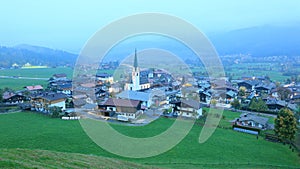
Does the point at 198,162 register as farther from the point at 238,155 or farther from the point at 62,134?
the point at 62,134

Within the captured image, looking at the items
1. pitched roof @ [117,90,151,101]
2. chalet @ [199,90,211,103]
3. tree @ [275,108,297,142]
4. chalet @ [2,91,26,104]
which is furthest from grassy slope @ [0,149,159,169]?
chalet @ [199,90,211,103]

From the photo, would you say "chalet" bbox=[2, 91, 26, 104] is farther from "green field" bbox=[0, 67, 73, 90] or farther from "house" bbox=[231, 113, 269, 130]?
"house" bbox=[231, 113, 269, 130]

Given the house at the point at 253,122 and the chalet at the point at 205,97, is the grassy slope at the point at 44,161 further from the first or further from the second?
the chalet at the point at 205,97

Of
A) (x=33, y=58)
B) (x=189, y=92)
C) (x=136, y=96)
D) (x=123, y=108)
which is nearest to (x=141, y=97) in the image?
(x=136, y=96)

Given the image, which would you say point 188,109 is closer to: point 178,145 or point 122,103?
point 122,103

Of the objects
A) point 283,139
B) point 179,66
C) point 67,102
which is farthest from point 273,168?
point 179,66

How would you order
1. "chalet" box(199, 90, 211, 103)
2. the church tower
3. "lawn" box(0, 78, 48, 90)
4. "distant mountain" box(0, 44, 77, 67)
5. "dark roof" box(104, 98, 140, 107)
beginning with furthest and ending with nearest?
"distant mountain" box(0, 44, 77, 67) → "lawn" box(0, 78, 48, 90) → the church tower → "chalet" box(199, 90, 211, 103) → "dark roof" box(104, 98, 140, 107)
